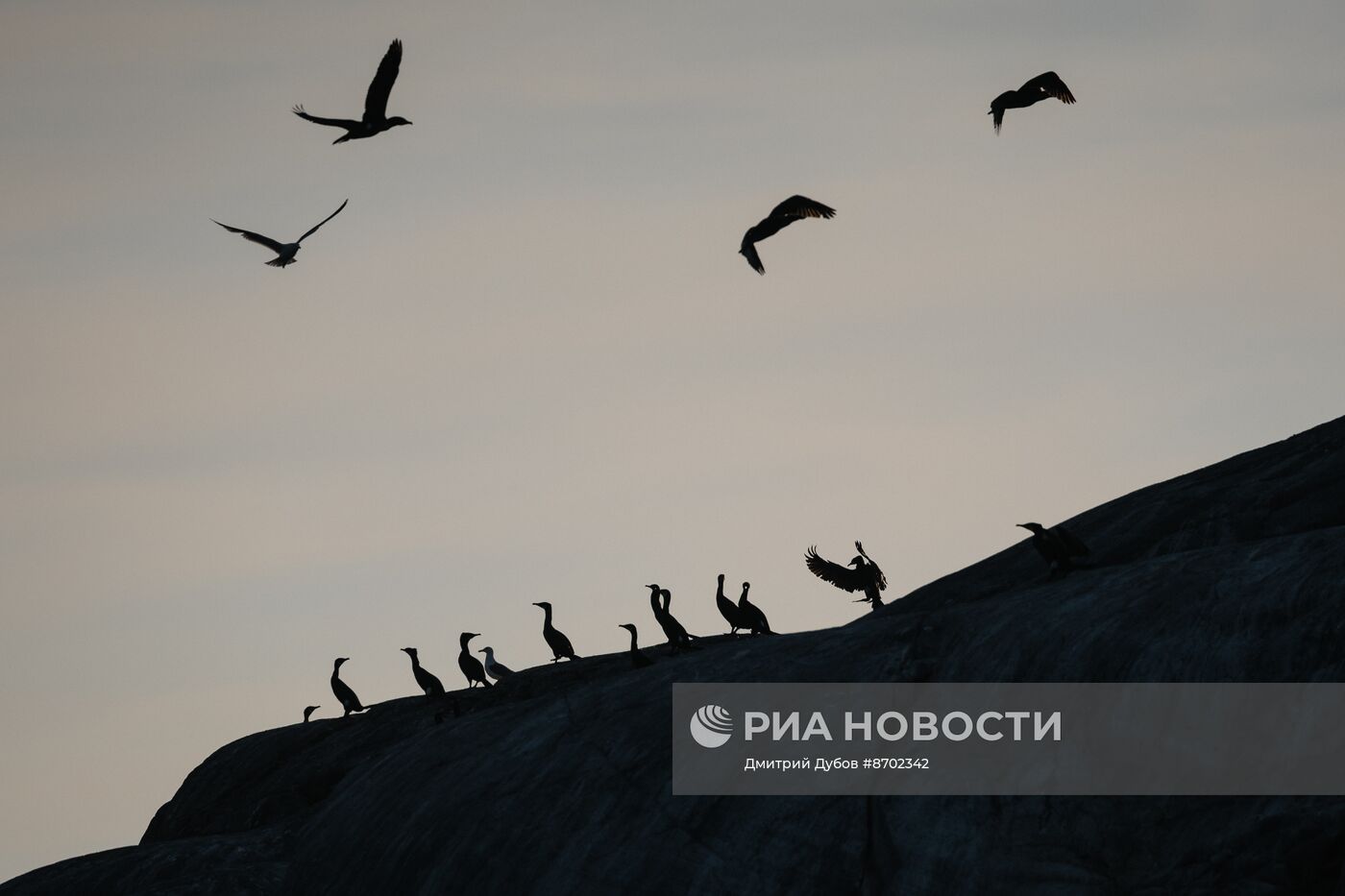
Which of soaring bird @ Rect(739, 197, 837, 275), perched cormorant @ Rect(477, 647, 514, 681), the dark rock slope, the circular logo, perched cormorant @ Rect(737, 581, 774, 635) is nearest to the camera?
the dark rock slope

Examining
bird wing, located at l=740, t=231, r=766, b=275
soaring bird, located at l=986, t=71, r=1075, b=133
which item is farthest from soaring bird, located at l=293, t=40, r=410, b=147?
soaring bird, located at l=986, t=71, r=1075, b=133

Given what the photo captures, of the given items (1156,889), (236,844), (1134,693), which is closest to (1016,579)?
(1134,693)

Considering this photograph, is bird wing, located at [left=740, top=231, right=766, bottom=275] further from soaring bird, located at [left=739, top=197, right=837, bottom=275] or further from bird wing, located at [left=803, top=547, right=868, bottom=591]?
bird wing, located at [left=803, top=547, right=868, bottom=591]

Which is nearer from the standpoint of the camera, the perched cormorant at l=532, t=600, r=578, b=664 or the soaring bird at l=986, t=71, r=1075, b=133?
the soaring bird at l=986, t=71, r=1075, b=133

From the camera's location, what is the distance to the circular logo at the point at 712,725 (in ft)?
83.6

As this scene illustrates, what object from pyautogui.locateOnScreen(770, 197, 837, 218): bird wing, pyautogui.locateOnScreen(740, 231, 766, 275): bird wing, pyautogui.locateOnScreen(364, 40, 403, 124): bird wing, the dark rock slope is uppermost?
pyautogui.locateOnScreen(364, 40, 403, 124): bird wing

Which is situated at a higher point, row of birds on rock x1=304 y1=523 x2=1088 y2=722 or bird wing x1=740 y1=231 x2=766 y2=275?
bird wing x1=740 y1=231 x2=766 y2=275

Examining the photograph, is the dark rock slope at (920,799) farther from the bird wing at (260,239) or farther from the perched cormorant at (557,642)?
the bird wing at (260,239)

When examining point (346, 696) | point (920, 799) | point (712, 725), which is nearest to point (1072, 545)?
point (920, 799)

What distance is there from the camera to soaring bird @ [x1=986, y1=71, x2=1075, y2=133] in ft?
94.0

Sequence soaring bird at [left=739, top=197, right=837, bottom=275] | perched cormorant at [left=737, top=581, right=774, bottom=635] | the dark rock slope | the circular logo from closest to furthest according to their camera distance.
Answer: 1. the dark rock slope
2. the circular logo
3. soaring bird at [left=739, top=197, right=837, bottom=275]
4. perched cormorant at [left=737, top=581, right=774, bottom=635]

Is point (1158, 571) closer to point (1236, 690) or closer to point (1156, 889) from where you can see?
point (1236, 690)

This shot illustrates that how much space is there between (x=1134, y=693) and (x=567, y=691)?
11048 mm

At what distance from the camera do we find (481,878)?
26.3m
